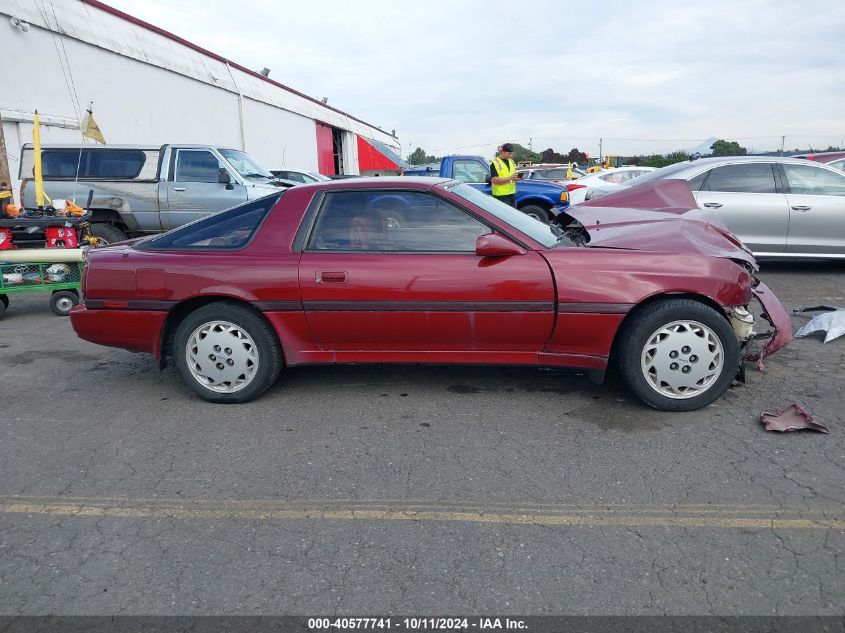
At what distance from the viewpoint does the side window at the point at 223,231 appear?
170 inches

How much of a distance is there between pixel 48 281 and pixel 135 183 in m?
3.28

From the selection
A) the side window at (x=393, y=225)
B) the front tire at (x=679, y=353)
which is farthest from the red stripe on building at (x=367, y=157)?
the front tire at (x=679, y=353)

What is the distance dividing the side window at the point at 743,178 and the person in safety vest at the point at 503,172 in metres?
2.59

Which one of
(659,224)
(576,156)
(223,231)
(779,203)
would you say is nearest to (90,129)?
(223,231)

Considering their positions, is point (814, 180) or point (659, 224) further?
point (814, 180)

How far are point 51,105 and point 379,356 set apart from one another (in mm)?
12091

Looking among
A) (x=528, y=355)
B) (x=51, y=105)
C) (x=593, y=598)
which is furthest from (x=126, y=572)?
(x=51, y=105)

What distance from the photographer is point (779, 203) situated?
26.0ft

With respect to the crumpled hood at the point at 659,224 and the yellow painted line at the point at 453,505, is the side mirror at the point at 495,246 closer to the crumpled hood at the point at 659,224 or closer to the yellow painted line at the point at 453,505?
the crumpled hood at the point at 659,224

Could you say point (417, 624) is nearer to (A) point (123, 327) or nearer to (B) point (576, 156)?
(A) point (123, 327)

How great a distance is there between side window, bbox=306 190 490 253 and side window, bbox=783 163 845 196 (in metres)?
5.96

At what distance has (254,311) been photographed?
423 centimetres

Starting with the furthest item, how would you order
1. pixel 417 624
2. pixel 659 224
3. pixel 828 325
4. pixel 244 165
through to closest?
1. pixel 244 165
2. pixel 828 325
3. pixel 659 224
4. pixel 417 624

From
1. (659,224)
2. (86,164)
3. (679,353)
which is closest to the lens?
(679,353)
